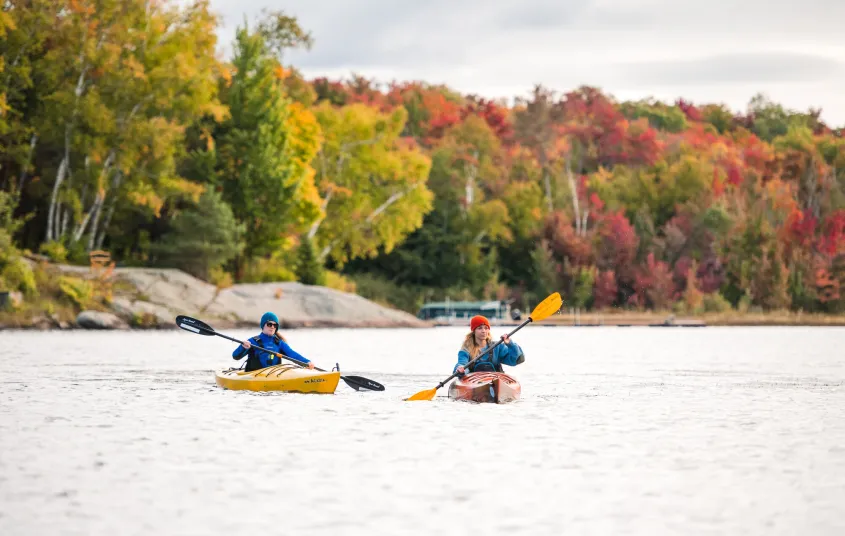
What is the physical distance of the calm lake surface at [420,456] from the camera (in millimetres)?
8719

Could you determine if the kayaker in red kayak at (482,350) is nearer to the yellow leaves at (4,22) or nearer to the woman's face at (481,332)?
the woman's face at (481,332)

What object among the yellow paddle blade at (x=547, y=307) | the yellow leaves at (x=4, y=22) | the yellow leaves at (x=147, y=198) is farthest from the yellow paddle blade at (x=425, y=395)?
the yellow leaves at (x=147, y=198)

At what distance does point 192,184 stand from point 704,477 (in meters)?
40.2

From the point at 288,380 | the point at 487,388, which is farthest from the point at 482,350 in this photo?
the point at 288,380

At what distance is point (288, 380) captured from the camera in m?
18.7

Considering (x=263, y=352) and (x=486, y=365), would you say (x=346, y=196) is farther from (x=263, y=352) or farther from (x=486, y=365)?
(x=486, y=365)

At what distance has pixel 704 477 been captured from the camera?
10.6m

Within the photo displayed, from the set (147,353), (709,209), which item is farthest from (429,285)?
(147,353)

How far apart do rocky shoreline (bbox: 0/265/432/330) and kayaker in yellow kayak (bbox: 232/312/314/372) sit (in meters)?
24.2

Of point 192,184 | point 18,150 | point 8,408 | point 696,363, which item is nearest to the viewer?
point 8,408

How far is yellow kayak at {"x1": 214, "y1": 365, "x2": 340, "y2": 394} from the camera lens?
18609mm

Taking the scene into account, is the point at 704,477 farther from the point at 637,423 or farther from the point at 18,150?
the point at 18,150

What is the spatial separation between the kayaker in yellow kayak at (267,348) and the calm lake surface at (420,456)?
2.10 ft

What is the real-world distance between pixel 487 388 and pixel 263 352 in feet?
13.1
